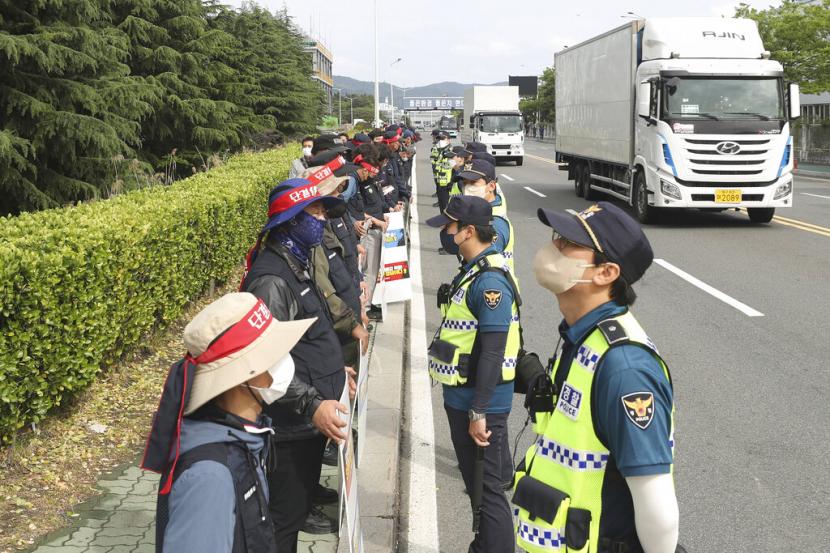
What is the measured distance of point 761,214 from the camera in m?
17.7

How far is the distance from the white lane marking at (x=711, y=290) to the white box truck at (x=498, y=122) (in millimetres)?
25544

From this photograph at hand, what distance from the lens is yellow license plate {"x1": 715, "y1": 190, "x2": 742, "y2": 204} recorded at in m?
16.6

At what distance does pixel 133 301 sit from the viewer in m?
6.50

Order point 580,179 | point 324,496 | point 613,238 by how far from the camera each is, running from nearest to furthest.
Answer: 1. point 613,238
2. point 324,496
3. point 580,179

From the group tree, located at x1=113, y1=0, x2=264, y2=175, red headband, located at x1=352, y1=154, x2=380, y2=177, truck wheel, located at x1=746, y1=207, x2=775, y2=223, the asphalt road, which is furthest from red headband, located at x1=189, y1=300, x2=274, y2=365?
tree, located at x1=113, y1=0, x2=264, y2=175

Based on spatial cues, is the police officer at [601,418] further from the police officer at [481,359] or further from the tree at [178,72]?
the tree at [178,72]

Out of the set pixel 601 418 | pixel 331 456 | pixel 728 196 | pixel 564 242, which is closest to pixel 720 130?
pixel 728 196

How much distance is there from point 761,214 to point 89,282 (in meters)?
15.3

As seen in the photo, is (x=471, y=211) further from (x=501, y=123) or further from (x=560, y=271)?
(x=501, y=123)

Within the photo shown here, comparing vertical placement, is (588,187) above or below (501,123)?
below

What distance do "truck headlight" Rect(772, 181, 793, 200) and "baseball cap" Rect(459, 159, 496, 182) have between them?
10.9m

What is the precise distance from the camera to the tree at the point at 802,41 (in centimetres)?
3631

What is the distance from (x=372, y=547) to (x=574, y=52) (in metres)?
21.6

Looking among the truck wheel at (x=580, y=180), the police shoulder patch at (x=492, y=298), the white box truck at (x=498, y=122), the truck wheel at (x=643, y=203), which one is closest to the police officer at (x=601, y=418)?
the police shoulder patch at (x=492, y=298)
